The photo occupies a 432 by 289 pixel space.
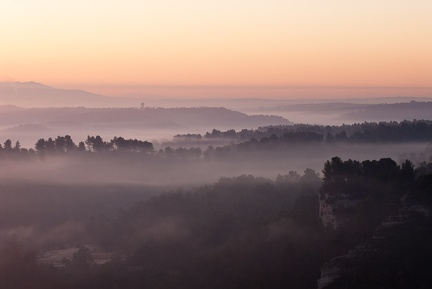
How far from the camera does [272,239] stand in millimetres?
66875

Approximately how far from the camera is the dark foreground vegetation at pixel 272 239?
51.9m

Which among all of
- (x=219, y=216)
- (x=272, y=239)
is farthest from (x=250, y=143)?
(x=272, y=239)

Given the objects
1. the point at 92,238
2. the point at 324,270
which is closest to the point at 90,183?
the point at 92,238

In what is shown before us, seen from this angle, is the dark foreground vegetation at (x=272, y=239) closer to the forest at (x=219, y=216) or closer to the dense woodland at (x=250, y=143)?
the forest at (x=219, y=216)

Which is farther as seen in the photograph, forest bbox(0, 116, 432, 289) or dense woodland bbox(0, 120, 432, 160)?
dense woodland bbox(0, 120, 432, 160)

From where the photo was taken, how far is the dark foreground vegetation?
51.9m

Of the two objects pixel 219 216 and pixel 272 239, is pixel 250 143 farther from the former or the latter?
pixel 272 239

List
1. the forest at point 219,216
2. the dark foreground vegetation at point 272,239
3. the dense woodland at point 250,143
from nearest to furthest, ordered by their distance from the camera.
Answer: the dark foreground vegetation at point 272,239
the forest at point 219,216
the dense woodland at point 250,143

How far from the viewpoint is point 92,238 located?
10112cm

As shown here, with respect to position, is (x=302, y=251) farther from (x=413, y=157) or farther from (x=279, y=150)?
(x=279, y=150)

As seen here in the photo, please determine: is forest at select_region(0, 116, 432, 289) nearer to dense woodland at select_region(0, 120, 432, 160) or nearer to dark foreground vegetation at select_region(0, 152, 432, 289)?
dark foreground vegetation at select_region(0, 152, 432, 289)

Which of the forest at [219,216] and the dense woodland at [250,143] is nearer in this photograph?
the forest at [219,216]

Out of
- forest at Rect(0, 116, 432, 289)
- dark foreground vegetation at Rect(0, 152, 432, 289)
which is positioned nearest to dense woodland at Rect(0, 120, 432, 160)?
forest at Rect(0, 116, 432, 289)

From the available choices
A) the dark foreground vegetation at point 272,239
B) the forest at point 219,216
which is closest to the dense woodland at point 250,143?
the forest at point 219,216
